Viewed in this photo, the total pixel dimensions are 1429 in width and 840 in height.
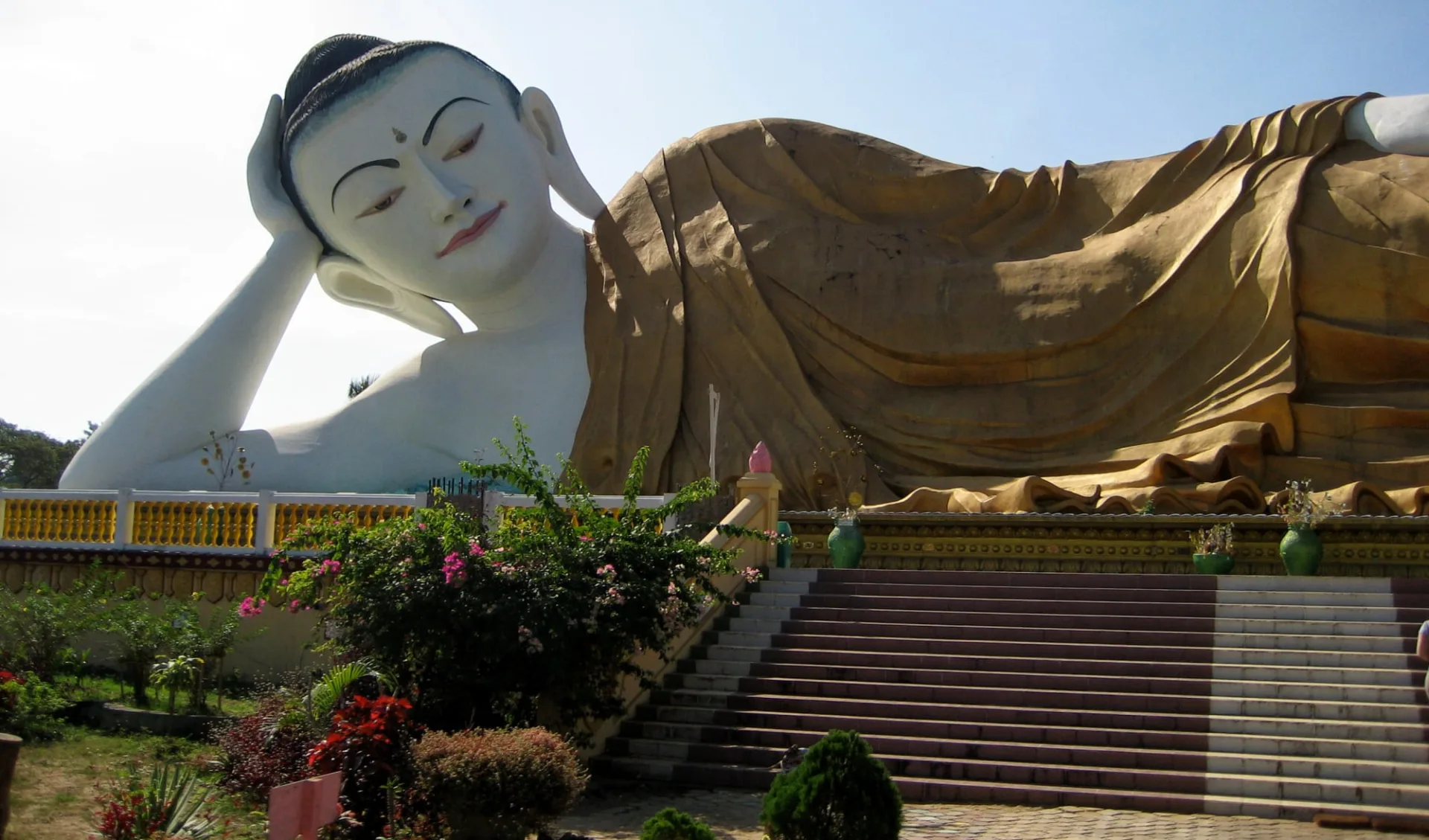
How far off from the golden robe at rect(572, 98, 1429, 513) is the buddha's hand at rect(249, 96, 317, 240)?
11.0 ft

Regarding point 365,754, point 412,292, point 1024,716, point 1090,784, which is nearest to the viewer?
point 365,754

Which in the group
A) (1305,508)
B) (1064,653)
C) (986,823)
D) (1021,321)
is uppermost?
(1021,321)

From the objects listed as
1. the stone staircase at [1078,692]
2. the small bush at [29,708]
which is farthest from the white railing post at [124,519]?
the stone staircase at [1078,692]

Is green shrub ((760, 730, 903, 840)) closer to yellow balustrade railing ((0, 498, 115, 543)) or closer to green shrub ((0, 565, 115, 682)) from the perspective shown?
green shrub ((0, 565, 115, 682))

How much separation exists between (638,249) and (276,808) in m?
10.5

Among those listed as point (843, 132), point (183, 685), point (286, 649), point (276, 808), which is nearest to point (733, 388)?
point (843, 132)

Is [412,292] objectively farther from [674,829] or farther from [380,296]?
[674,829]

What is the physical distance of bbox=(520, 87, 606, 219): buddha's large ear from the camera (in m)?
15.2

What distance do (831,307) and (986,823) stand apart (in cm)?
798

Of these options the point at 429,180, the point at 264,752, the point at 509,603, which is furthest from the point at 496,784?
the point at 429,180

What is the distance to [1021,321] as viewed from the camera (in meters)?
12.8

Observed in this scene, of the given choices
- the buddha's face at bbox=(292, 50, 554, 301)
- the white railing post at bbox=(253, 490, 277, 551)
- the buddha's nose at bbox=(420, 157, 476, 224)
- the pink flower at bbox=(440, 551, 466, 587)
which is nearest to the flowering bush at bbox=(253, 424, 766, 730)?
the pink flower at bbox=(440, 551, 466, 587)

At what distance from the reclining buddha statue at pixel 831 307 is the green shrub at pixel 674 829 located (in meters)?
7.02

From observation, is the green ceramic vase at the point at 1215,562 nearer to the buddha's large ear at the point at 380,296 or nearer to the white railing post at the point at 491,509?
the white railing post at the point at 491,509
